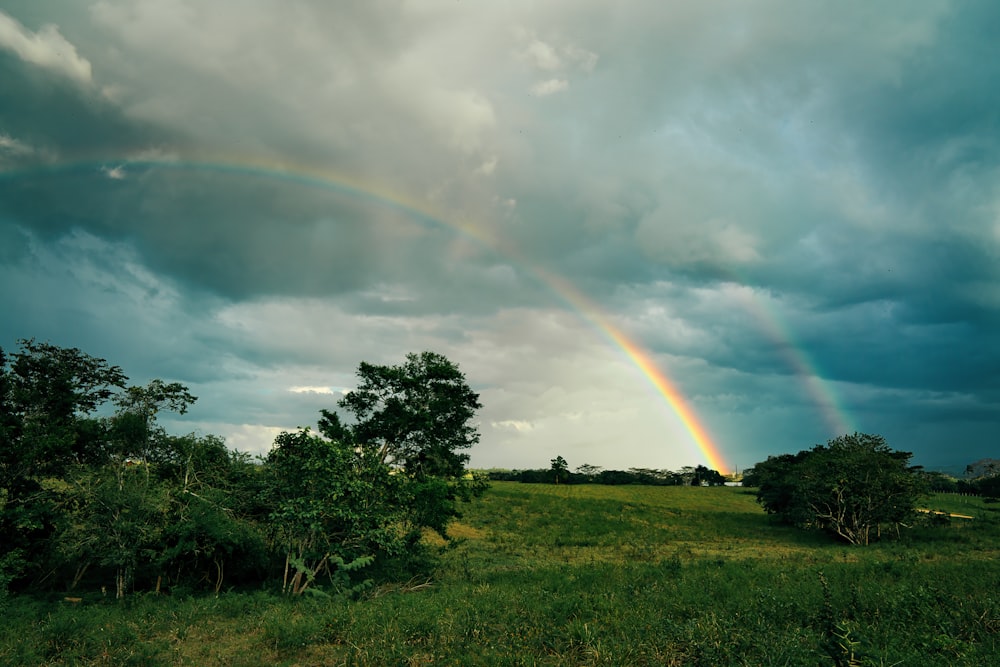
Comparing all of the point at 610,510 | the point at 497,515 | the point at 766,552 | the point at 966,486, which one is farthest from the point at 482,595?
the point at 966,486

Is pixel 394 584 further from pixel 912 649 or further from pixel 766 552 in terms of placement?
pixel 766 552

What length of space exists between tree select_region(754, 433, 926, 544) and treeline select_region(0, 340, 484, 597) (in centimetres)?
3299

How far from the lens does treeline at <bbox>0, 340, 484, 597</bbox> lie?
68.4 ft

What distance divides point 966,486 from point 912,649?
478 ft

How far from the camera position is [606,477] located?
129500mm

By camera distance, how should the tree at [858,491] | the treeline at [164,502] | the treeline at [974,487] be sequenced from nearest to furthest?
1. the treeline at [164,502]
2. the tree at [858,491]
3. the treeline at [974,487]

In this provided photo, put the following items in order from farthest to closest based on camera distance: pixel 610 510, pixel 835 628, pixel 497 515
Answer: pixel 610 510, pixel 497 515, pixel 835 628

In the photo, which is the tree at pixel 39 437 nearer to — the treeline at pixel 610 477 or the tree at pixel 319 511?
the tree at pixel 319 511

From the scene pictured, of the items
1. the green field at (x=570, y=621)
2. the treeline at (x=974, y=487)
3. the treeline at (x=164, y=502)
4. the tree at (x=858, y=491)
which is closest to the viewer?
the green field at (x=570, y=621)

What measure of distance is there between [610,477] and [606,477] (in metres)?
0.92

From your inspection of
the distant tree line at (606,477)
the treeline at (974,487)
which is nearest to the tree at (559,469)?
the distant tree line at (606,477)

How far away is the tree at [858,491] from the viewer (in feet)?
136

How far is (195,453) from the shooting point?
23500 millimetres

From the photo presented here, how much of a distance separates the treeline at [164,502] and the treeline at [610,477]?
90.2 m
